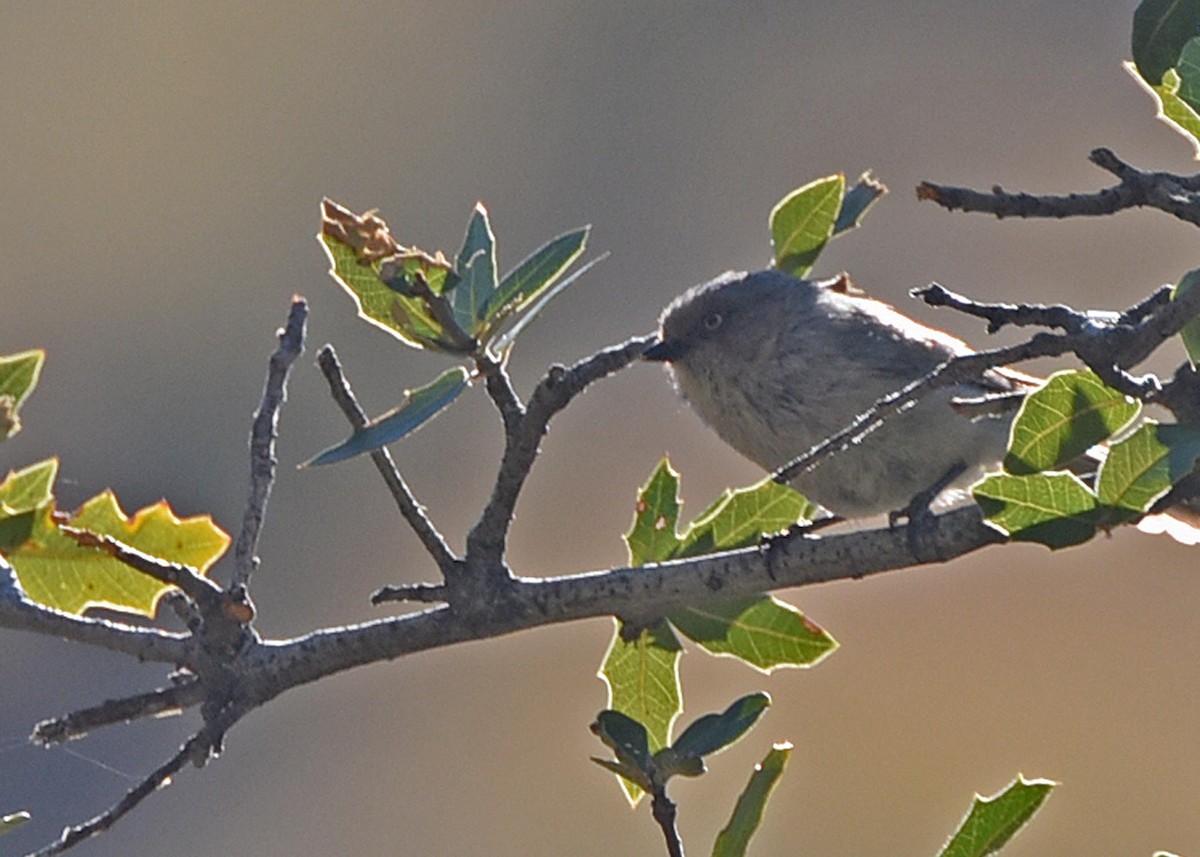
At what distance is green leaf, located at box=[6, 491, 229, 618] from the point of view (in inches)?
80.4

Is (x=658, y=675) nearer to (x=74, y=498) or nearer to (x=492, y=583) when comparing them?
(x=492, y=583)


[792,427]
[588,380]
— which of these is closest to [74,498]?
[792,427]

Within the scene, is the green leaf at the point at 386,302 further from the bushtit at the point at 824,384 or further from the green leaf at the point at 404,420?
the bushtit at the point at 824,384

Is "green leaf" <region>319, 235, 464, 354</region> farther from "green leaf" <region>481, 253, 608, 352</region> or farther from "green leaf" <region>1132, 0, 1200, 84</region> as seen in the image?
"green leaf" <region>1132, 0, 1200, 84</region>

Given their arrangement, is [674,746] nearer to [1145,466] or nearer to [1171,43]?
[1145,466]

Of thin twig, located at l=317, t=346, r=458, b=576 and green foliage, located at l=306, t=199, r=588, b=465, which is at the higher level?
green foliage, located at l=306, t=199, r=588, b=465

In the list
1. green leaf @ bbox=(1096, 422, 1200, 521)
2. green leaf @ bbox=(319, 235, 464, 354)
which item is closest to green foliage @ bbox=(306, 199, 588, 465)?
green leaf @ bbox=(319, 235, 464, 354)

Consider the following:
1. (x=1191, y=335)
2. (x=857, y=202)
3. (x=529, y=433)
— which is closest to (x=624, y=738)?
(x=529, y=433)

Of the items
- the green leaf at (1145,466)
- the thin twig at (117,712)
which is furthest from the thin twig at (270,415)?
the green leaf at (1145,466)

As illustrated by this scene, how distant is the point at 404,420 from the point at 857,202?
0.94m

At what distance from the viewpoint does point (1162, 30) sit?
1.54 meters

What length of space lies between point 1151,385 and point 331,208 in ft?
3.15

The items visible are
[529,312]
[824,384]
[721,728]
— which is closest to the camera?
[721,728]

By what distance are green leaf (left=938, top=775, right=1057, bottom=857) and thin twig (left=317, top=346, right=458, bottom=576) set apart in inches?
25.8
